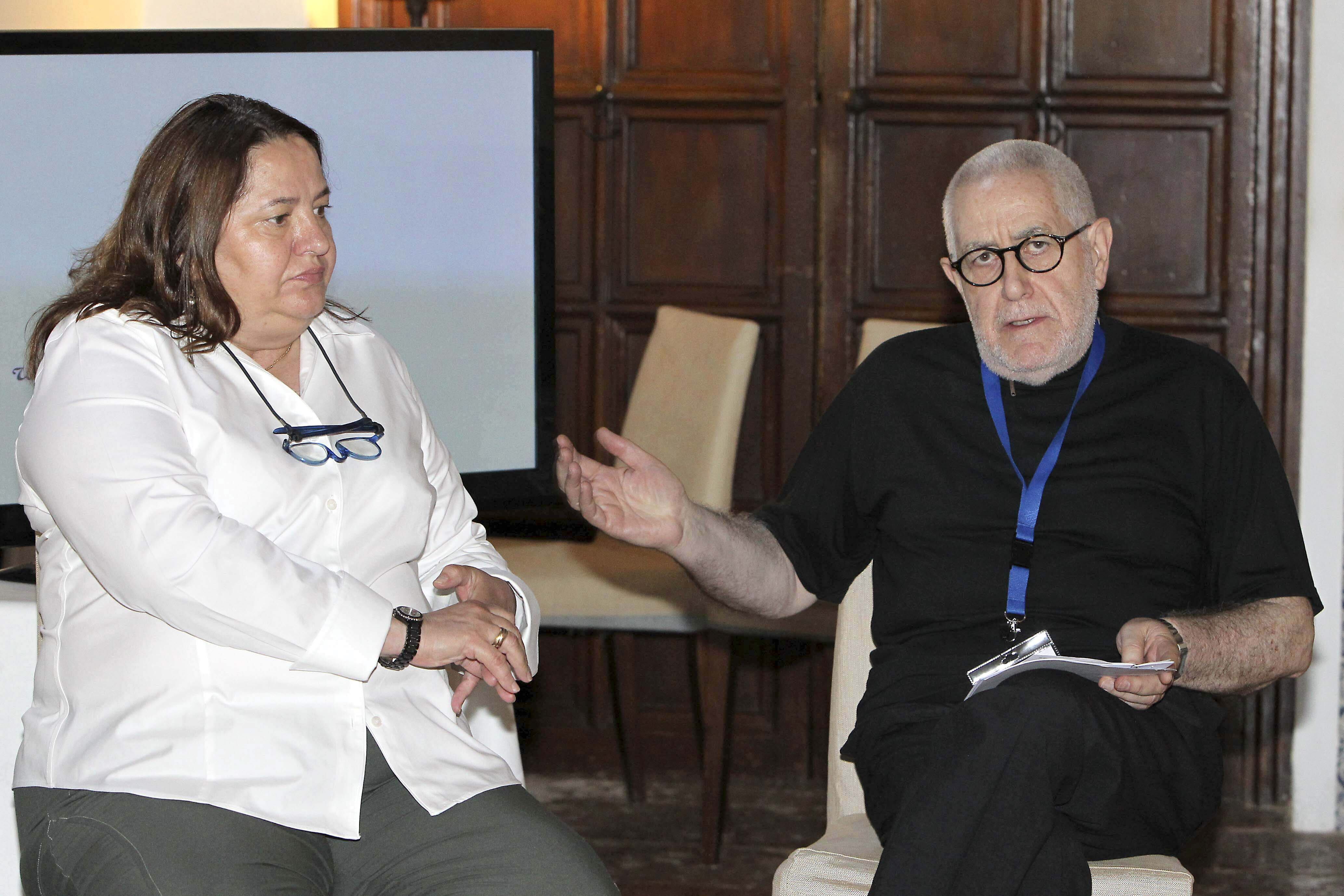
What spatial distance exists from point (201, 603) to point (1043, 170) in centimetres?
131

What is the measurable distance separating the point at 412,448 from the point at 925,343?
2.68ft

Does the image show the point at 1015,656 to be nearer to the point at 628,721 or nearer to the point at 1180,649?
the point at 1180,649

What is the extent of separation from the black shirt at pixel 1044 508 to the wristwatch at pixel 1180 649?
0.52 feet

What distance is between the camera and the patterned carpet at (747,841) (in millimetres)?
3082

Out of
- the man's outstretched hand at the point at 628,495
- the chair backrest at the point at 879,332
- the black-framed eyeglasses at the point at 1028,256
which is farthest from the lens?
the chair backrest at the point at 879,332

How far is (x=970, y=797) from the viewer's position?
1606 millimetres

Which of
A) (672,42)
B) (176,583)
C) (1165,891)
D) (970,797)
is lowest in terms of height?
(1165,891)

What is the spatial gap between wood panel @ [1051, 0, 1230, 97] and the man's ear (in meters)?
1.49

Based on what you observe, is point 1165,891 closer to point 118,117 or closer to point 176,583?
point 176,583

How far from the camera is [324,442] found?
5.78 ft

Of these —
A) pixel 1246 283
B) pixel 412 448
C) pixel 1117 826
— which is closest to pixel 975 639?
pixel 1117 826

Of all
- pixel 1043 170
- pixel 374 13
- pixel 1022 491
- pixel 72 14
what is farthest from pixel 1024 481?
pixel 374 13

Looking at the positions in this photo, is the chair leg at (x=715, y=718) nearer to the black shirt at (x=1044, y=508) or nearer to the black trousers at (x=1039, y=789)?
the black shirt at (x=1044, y=508)

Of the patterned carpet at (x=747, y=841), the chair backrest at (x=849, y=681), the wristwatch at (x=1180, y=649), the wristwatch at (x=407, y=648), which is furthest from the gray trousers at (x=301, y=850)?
the patterned carpet at (x=747, y=841)
